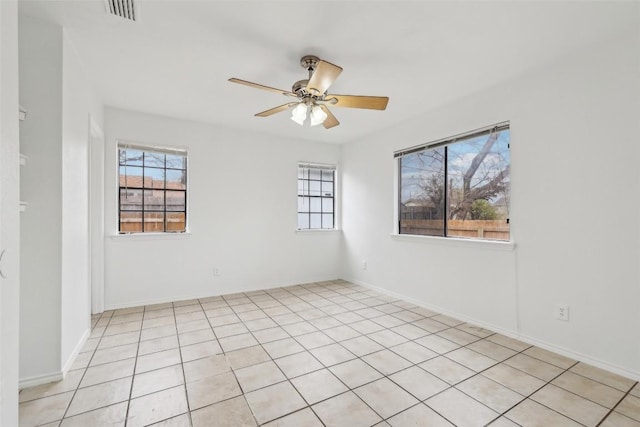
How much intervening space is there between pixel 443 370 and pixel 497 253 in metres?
1.33

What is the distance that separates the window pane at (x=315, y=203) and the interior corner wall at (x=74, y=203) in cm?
311

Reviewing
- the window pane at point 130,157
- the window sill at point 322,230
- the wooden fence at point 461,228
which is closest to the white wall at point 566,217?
the wooden fence at point 461,228

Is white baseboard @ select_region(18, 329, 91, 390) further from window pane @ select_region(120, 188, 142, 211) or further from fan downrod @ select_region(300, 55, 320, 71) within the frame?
fan downrod @ select_region(300, 55, 320, 71)

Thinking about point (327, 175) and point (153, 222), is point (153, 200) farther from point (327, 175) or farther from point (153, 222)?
point (327, 175)

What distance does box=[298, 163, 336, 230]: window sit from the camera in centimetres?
504

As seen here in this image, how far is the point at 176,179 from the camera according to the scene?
4031mm

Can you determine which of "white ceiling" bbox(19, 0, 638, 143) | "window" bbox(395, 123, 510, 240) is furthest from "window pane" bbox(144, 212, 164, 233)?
"window" bbox(395, 123, 510, 240)

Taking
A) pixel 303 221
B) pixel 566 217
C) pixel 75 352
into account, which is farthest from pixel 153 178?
pixel 566 217

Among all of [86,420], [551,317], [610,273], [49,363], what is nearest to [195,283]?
[49,363]

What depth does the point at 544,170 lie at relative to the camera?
8.50ft

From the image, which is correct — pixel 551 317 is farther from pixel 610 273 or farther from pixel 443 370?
pixel 443 370

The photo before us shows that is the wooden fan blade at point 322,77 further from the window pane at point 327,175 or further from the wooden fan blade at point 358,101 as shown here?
the window pane at point 327,175

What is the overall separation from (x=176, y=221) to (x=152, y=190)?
0.49 m

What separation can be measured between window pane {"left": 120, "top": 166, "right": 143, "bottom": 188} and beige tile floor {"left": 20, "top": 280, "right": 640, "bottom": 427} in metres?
1.60
